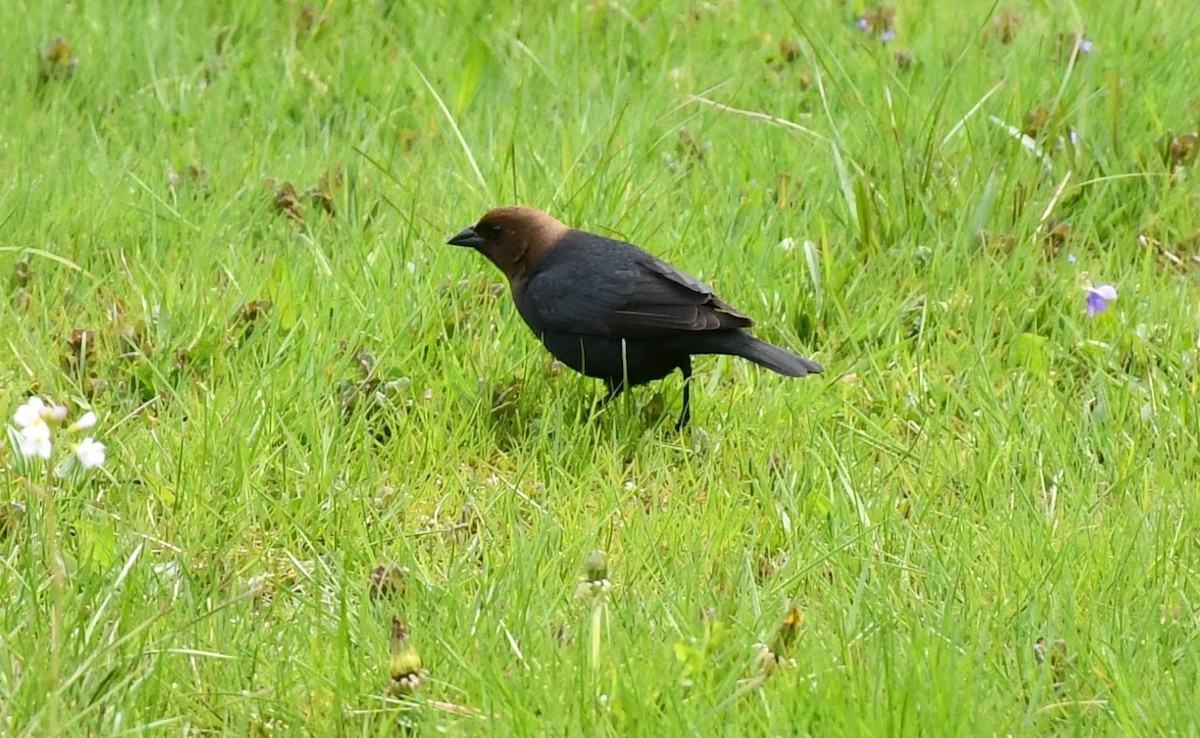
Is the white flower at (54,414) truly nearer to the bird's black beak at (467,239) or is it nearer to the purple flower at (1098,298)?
the bird's black beak at (467,239)

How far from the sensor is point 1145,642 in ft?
10.2

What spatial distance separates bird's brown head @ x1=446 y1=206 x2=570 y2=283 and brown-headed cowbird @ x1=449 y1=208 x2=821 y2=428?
0.03 meters

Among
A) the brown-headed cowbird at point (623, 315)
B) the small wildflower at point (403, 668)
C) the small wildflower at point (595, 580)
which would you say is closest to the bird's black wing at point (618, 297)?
the brown-headed cowbird at point (623, 315)

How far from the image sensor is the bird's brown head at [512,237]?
4805 millimetres

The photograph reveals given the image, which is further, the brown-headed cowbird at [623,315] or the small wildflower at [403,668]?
the brown-headed cowbird at [623,315]

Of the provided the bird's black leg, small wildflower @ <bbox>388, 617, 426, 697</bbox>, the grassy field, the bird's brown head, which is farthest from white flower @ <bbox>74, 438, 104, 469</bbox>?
the bird's brown head

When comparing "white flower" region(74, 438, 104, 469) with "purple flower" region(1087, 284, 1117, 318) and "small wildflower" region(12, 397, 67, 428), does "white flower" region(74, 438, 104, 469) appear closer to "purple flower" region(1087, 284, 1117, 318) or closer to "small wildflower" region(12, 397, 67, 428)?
"small wildflower" region(12, 397, 67, 428)

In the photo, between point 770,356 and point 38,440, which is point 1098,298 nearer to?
point 770,356

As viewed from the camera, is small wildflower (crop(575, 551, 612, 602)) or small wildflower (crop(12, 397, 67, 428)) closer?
small wildflower (crop(12, 397, 67, 428))

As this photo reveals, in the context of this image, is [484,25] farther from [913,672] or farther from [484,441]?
[913,672]

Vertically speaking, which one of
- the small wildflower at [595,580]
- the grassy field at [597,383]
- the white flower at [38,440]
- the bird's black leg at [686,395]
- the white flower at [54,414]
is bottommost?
the bird's black leg at [686,395]

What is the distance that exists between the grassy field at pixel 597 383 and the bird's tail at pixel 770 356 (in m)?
0.15

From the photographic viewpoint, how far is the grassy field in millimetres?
2953

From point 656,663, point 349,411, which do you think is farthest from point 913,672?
point 349,411
